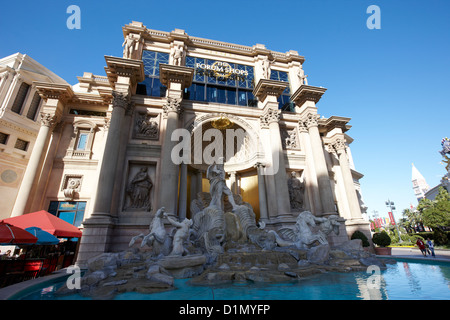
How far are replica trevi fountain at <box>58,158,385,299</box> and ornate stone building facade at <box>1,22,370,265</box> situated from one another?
2745 millimetres

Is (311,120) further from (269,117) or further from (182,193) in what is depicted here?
(182,193)

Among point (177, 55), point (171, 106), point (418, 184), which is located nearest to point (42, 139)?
point (171, 106)

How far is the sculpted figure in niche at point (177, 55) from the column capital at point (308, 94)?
37.7 feet

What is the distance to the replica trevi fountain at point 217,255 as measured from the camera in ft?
21.4

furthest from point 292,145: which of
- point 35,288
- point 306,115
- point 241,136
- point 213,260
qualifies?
point 35,288

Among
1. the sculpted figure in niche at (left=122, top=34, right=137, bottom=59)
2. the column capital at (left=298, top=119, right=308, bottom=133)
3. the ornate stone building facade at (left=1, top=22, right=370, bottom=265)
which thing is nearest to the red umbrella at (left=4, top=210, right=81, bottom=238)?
the ornate stone building facade at (left=1, top=22, right=370, bottom=265)

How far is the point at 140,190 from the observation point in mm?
14328

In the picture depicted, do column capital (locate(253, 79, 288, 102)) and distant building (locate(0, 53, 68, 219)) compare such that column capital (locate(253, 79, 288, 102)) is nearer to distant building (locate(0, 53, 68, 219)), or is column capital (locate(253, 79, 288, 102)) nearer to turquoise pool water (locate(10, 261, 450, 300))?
turquoise pool water (locate(10, 261, 450, 300))

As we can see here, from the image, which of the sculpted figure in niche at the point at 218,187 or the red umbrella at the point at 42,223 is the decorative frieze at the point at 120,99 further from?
the red umbrella at the point at 42,223

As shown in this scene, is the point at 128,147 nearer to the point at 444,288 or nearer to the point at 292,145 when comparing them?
the point at 292,145

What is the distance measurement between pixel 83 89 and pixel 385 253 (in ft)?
97.6

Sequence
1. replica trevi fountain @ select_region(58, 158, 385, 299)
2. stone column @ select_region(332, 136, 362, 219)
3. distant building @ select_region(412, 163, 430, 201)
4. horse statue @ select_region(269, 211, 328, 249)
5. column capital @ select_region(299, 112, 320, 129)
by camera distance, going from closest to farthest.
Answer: replica trevi fountain @ select_region(58, 158, 385, 299) < horse statue @ select_region(269, 211, 328, 249) < stone column @ select_region(332, 136, 362, 219) < column capital @ select_region(299, 112, 320, 129) < distant building @ select_region(412, 163, 430, 201)

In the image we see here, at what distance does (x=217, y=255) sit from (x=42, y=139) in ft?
54.6

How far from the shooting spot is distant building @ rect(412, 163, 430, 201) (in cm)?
11136
